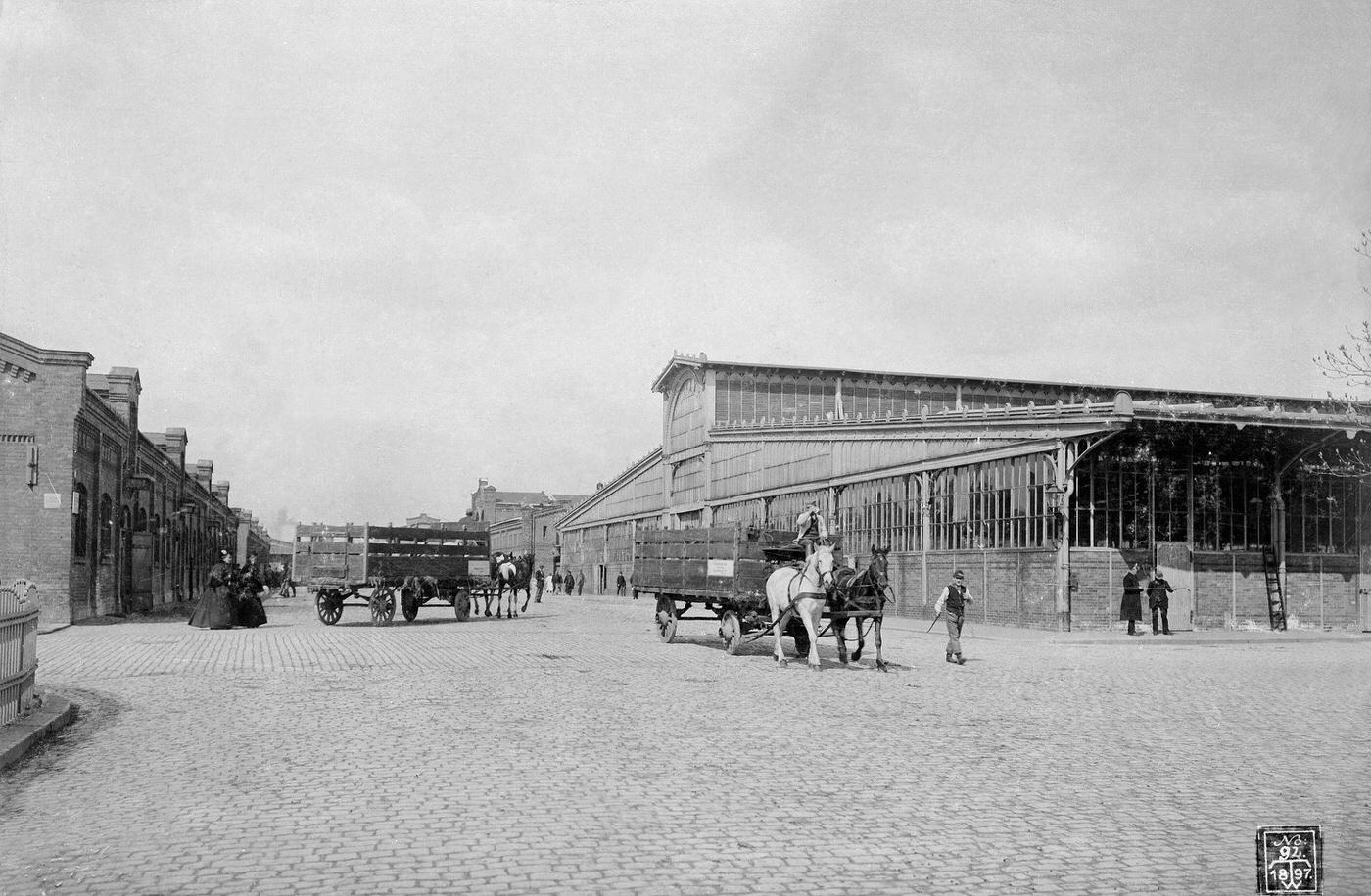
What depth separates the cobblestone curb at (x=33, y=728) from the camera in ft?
30.3

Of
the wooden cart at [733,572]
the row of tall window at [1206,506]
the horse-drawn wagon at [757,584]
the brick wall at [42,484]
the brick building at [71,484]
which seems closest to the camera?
the horse-drawn wagon at [757,584]

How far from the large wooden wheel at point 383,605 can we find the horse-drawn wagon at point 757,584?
8420 millimetres

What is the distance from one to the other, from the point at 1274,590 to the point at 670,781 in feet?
93.2

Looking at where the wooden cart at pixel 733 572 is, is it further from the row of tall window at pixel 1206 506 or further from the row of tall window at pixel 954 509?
the row of tall window at pixel 1206 506

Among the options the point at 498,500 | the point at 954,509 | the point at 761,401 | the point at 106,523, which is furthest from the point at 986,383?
the point at 498,500

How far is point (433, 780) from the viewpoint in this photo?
8445 millimetres

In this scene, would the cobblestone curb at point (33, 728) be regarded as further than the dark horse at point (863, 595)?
No

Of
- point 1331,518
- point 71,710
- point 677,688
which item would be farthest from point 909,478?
point 71,710

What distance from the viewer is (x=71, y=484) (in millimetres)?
27359

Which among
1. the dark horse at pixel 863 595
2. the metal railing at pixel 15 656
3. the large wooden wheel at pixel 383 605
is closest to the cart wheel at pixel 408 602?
the large wooden wheel at pixel 383 605

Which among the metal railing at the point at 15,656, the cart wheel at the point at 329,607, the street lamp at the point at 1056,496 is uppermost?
the street lamp at the point at 1056,496

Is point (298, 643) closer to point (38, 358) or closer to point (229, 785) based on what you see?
point (38, 358)

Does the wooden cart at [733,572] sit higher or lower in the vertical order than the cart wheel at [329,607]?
higher

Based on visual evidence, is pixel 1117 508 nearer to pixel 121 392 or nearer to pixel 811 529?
pixel 811 529
